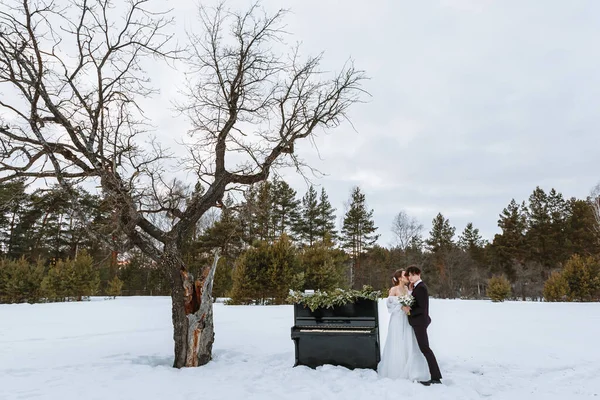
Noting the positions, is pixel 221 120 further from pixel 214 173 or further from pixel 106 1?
pixel 106 1

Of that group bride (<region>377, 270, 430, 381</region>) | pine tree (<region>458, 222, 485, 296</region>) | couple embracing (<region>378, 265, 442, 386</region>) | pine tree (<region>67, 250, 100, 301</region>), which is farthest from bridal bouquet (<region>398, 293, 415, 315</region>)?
pine tree (<region>458, 222, 485, 296</region>)

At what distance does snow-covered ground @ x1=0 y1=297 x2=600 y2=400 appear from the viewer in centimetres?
539

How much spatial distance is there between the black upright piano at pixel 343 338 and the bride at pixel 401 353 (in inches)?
12.6

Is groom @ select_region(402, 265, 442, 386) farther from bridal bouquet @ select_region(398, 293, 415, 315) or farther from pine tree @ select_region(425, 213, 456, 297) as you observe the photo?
pine tree @ select_region(425, 213, 456, 297)

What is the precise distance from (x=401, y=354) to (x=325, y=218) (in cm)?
3576

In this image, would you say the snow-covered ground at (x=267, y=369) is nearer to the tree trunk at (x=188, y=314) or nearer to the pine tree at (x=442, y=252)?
the tree trunk at (x=188, y=314)

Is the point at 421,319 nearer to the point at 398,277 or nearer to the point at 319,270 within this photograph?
the point at 398,277

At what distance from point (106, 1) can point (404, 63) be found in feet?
24.8

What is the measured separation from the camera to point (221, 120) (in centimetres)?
770

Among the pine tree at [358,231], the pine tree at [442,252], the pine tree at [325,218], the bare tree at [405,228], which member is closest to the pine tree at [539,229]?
the pine tree at [442,252]

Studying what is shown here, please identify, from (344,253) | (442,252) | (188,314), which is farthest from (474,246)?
(188,314)

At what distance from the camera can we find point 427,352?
5934 mm

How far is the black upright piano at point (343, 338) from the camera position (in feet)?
21.8

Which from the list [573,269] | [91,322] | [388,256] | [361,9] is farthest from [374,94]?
[388,256]
